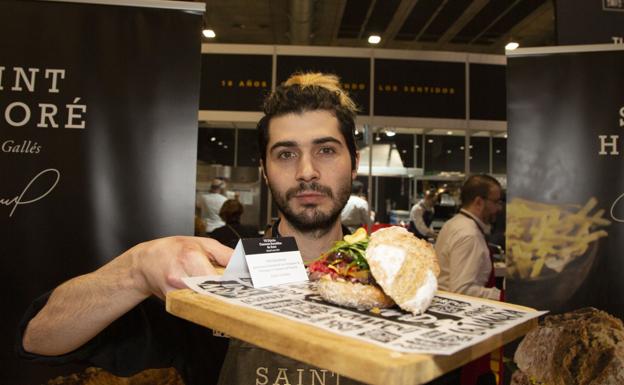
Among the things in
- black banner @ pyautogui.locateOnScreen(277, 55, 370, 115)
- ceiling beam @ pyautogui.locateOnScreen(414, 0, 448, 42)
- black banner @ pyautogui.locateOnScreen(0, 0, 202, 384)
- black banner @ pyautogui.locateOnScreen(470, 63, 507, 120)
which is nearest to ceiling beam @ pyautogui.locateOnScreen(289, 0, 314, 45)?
black banner @ pyautogui.locateOnScreen(277, 55, 370, 115)

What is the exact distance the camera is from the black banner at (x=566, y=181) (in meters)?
2.59

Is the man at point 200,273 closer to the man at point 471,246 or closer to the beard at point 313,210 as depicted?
the beard at point 313,210

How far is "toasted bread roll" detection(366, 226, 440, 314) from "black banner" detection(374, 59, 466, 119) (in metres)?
5.51

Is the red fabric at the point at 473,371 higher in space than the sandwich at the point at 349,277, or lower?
lower

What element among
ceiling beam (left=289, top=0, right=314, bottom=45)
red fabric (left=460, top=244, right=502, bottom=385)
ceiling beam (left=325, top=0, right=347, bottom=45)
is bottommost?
red fabric (left=460, top=244, right=502, bottom=385)

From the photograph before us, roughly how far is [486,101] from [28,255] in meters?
6.08

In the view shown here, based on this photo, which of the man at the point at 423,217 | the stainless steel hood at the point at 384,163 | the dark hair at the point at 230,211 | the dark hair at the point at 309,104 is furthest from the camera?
the man at the point at 423,217

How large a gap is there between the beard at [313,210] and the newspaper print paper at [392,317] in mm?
703

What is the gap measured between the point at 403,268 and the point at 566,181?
2089mm

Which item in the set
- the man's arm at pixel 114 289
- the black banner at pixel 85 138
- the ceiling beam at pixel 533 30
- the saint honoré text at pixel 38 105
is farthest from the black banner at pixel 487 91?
the man's arm at pixel 114 289

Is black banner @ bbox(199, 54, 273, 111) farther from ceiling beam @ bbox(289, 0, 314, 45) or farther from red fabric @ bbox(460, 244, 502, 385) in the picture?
red fabric @ bbox(460, 244, 502, 385)

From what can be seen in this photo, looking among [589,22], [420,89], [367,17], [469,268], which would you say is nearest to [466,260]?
[469,268]

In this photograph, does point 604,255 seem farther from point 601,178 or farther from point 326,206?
point 326,206

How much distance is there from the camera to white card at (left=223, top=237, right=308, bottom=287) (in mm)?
1128
